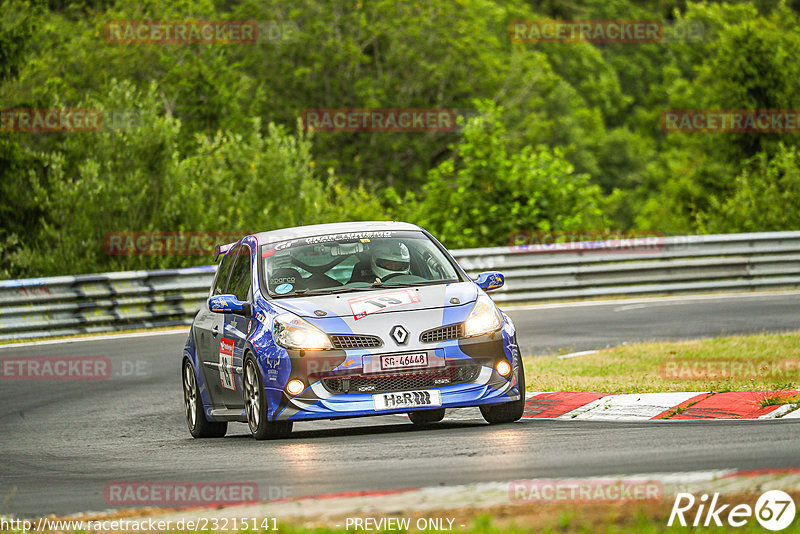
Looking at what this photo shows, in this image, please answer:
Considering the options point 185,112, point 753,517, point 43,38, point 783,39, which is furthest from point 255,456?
point 43,38

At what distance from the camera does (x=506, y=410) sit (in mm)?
10297

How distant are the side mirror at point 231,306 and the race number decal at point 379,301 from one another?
3.02ft

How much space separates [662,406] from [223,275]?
13.4 feet

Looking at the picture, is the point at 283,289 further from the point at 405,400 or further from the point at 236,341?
the point at 405,400

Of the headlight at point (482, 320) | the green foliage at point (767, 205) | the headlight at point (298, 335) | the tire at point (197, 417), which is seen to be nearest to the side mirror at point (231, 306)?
the headlight at point (298, 335)

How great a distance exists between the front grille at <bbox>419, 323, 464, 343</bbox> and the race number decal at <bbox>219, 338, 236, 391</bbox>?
1.81 metres

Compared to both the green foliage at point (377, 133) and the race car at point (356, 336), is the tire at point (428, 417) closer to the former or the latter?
the race car at point (356, 336)

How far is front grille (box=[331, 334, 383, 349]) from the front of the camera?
9656 millimetres

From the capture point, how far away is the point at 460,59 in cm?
5609

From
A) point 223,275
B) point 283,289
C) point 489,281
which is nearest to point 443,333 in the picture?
Result: point 489,281

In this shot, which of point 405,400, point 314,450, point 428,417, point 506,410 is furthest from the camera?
point 428,417

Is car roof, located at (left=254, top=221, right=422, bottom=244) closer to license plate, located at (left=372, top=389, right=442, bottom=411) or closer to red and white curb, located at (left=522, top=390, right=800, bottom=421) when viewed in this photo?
red and white curb, located at (left=522, top=390, right=800, bottom=421)

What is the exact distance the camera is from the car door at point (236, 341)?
34.5 ft

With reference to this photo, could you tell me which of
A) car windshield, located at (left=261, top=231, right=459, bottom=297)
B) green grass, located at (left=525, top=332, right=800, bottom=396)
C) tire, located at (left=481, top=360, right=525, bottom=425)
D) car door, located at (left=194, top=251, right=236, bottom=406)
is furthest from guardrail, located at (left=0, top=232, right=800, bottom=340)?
tire, located at (left=481, top=360, right=525, bottom=425)
